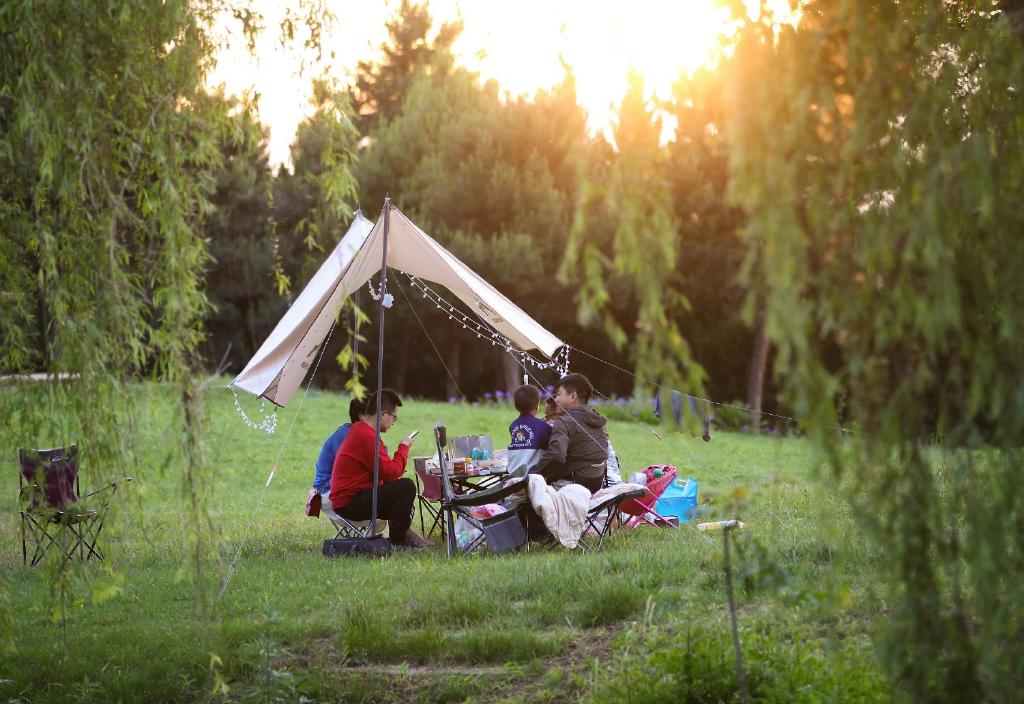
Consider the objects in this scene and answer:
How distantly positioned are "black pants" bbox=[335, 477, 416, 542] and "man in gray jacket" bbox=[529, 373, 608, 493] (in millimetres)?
896

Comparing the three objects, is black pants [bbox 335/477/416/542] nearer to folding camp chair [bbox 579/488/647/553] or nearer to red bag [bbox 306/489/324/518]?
red bag [bbox 306/489/324/518]

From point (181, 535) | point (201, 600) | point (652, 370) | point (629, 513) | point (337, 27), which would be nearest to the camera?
point (652, 370)

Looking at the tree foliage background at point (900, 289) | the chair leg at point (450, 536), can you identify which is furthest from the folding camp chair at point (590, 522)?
the tree foliage background at point (900, 289)

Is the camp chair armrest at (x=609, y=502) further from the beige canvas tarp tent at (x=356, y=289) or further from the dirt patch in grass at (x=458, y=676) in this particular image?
the dirt patch in grass at (x=458, y=676)

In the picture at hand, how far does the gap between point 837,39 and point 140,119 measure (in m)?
2.89

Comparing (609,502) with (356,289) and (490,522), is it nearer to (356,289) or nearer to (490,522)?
(490,522)

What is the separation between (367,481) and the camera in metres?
8.05

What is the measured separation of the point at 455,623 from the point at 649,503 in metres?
3.15

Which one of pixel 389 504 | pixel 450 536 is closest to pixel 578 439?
pixel 450 536

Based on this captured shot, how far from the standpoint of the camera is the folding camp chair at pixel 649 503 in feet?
27.2

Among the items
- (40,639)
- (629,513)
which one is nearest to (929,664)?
(40,639)

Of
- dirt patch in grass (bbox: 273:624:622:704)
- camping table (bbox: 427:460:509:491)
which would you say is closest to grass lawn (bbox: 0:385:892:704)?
dirt patch in grass (bbox: 273:624:622:704)

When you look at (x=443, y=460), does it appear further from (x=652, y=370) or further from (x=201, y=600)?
(x=652, y=370)

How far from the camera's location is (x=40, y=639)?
599cm
